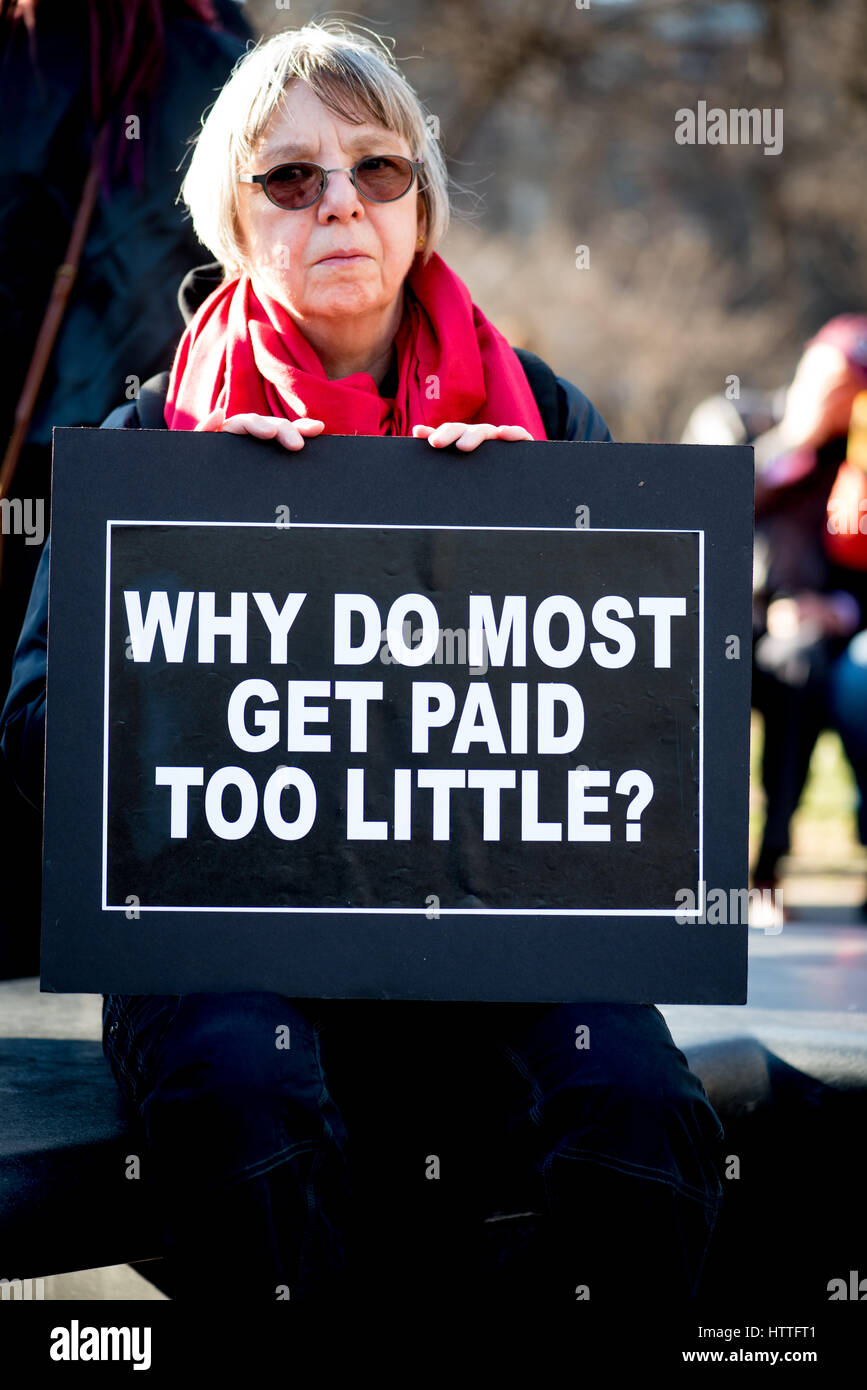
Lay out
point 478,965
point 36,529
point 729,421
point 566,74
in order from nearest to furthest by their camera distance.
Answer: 1. point 478,965
2. point 36,529
3. point 729,421
4. point 566,74

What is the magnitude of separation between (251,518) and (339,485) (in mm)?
99

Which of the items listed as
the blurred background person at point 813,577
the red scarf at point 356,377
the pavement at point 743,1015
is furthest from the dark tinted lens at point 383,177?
the blurred background person at point 813,577

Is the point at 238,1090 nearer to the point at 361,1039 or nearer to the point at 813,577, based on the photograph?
the point at 361,1039

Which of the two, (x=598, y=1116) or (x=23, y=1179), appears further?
(x=23, y=1179)

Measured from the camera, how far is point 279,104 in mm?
1860

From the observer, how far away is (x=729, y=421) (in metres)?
4.74

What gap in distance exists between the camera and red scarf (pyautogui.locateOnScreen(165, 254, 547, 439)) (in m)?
1.85

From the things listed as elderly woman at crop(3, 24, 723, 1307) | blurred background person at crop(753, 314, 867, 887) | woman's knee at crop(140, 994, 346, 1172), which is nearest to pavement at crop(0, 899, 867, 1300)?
elderly woman at crop(3, 24, 723, 1307)

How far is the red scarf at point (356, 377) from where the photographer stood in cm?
185

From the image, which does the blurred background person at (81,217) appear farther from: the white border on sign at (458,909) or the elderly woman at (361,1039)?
the white border on sign at (458,909)

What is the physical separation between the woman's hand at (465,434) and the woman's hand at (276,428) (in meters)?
0.11
